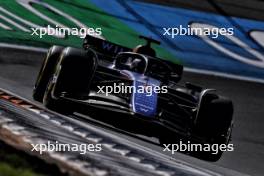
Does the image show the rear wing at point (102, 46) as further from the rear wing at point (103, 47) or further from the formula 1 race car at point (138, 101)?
the formula 1 race car at point (138, 101)

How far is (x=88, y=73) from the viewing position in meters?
8.45

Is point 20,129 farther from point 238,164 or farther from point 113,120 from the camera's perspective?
point 238,164

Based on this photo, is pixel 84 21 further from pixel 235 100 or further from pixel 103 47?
pixel 103 47

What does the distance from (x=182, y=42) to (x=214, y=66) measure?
1.18 metres

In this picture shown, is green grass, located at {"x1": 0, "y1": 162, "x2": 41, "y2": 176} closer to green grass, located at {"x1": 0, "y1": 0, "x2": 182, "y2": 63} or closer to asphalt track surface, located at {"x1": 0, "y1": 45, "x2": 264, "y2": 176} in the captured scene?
asphalt track surface, located at {"x1": 0, "y1": 45, "x2": 264, "y2": 176}

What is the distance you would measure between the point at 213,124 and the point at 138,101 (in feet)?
3.28

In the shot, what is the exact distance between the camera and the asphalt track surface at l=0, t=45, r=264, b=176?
31.6 ft

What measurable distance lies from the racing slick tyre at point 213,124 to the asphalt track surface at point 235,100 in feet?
1.75

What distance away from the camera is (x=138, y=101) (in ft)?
26.5

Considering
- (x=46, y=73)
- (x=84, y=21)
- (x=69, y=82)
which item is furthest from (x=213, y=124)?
(x=84, y=21)

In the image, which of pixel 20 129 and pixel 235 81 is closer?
pixel 20 129

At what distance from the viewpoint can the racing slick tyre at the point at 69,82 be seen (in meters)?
8.32

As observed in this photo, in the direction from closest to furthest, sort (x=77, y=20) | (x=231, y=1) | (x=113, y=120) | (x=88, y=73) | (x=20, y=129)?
(x=20, y=129), (x=113, y=120), (x=88, y=73), (x=77, y=20), (x=231, y=1)

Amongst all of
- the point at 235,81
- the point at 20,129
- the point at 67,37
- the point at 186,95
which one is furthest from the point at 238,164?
the point at 67,37
